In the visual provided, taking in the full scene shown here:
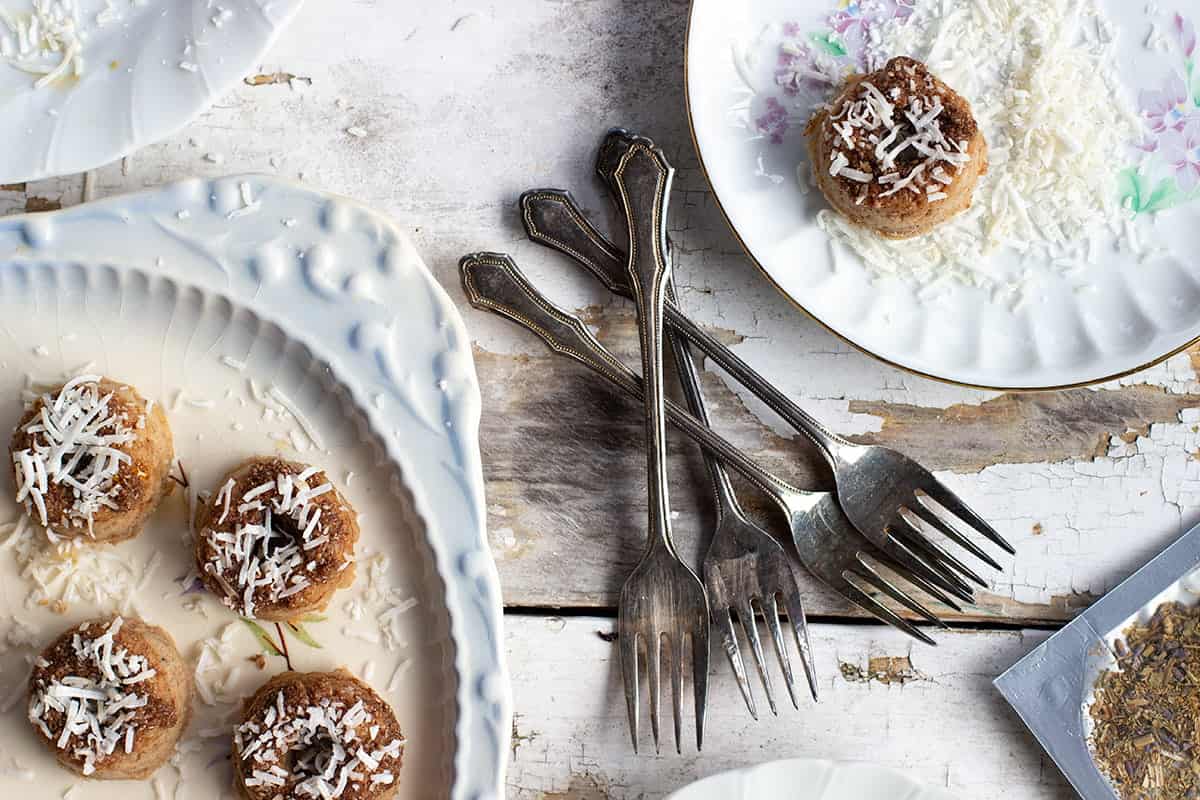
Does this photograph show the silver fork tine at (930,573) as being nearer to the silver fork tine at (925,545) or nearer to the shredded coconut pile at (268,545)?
the silver fork tine at (925,545)

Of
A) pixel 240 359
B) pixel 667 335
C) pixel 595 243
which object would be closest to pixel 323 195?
pixel 240 359

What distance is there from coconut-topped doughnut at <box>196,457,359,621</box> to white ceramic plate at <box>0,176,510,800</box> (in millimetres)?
86

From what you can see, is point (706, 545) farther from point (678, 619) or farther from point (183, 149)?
point (183, 149)

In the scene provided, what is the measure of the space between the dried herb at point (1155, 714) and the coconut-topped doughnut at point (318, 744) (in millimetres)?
988

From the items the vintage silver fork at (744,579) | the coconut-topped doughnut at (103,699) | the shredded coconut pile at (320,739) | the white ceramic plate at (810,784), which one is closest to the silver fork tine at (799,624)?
the vintage silver fork at (744,579)

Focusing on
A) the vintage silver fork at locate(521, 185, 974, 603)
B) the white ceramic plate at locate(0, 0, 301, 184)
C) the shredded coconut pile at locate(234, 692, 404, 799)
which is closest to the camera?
the shredded coconut pile at locate(234, 692, 404, 799)

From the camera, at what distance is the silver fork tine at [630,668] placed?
1420 mm

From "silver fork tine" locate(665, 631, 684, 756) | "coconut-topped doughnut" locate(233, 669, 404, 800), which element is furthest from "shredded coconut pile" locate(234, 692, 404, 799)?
"silver fork tine" locate(665, 631, 684, 756)

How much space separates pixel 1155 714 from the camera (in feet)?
4.80

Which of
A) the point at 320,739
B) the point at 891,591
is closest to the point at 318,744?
the point at 320,739

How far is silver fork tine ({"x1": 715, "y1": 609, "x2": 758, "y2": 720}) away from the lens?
1414 mm

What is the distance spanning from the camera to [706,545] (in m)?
1.49

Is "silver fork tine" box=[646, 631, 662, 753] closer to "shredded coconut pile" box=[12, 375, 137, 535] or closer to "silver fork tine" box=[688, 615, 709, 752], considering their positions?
"silver fork tine" box=[688, 615, 709, 752]

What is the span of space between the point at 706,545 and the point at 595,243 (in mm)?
462
